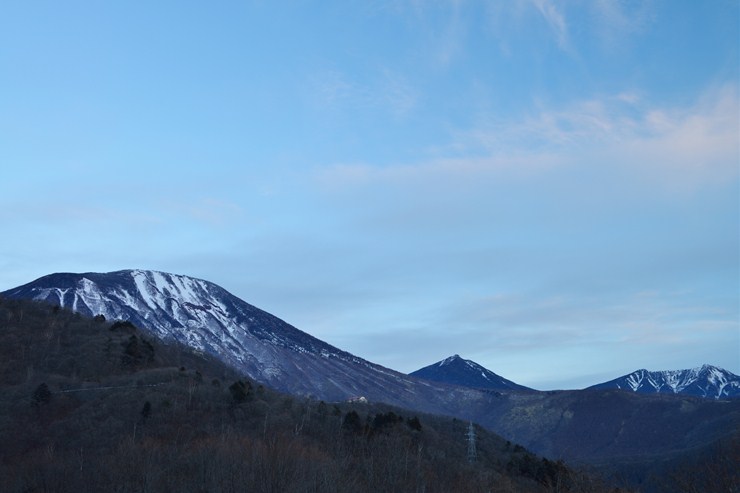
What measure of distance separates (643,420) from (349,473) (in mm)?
165501

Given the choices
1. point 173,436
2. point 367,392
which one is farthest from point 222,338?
point 173,436

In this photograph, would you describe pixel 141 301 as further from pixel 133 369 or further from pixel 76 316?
pixel 133 369

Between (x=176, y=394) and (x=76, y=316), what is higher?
(x=76, y=316)

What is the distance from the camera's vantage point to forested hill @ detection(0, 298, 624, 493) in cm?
2441

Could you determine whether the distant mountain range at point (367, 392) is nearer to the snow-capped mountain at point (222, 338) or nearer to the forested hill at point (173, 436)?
the snow-capped mountain at point (222, 338)

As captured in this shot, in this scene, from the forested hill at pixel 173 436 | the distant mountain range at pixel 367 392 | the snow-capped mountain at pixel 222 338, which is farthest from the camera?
the snow-capped mountain at pixel 222 338

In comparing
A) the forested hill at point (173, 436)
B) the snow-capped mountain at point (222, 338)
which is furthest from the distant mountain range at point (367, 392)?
the forested hill at point (173, 436)

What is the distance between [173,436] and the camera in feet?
111

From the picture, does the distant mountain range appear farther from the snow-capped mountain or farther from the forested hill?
the forested hill

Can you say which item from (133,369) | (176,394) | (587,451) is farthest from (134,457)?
(587,451)

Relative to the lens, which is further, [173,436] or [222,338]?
[222,338]

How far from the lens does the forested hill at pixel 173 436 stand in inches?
961

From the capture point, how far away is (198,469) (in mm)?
24719

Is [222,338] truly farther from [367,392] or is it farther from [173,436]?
[173,436]
